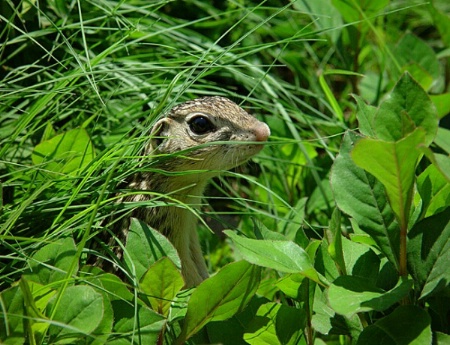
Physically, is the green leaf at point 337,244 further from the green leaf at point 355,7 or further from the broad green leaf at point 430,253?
the green leaf at point 355,7

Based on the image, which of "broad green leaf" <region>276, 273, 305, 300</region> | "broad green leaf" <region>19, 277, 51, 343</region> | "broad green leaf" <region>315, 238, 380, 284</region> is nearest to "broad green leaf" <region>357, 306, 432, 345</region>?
"broad green leaf" <region>315, 238, 380, 284</region>

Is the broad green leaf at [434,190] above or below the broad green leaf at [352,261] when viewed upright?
above

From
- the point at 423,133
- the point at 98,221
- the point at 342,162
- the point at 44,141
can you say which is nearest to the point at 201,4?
the point at 44,141

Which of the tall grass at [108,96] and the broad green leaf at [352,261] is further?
the tall grass at [108,96]

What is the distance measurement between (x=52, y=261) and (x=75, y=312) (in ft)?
0.87

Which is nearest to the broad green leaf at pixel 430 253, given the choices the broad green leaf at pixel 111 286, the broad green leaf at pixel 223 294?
the broad green leaf at pixel 223 294

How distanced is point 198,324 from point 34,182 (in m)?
0.93

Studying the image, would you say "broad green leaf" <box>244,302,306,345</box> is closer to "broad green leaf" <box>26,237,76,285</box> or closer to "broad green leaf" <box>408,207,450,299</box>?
"broad green leaf" <box>408,207,450,299</box>

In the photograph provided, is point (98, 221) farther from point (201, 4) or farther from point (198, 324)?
point (201, 4)

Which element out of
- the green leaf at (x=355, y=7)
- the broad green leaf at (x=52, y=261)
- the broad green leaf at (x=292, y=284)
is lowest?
the broad green leaf at (x=292, y=284)

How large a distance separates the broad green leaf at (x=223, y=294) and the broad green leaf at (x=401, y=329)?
0.33m

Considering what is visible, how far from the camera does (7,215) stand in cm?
269

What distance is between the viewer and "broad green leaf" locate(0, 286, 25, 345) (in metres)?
2.16

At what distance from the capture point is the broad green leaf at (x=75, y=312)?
84.0 inches
